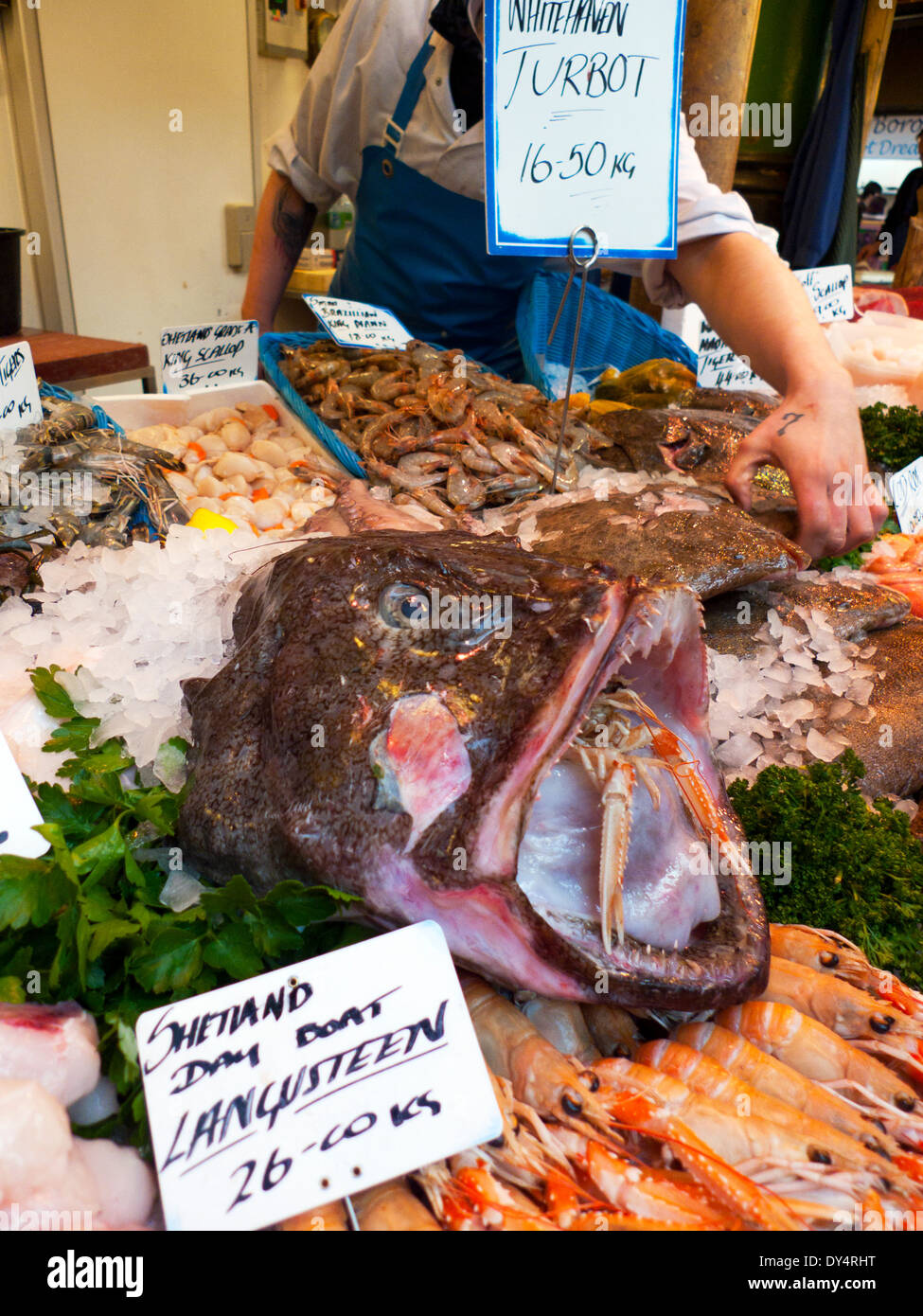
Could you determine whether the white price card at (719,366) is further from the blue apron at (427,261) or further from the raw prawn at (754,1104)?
the raw prawn at (754,1104)

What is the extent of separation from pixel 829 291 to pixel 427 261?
2.02 metres

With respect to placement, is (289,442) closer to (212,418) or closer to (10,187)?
(212,418)

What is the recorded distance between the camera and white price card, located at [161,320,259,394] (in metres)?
3.30

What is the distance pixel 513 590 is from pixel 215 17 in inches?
342

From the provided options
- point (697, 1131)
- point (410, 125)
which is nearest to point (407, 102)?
point (410, 125)

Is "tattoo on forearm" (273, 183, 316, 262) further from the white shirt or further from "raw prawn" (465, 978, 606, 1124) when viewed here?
"raw prawn" (465, 978, 606, 1124)

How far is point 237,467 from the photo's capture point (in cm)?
279

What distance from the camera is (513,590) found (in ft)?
3.62

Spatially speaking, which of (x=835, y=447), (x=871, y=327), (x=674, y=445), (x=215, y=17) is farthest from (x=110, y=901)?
(x=215, y=17)

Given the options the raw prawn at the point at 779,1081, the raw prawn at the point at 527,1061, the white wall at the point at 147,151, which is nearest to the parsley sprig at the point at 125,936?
the raw prawn at the point at 527,1061

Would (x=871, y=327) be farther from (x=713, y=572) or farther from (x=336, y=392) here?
(x=713, y=572)

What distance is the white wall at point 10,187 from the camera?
20.6 ft

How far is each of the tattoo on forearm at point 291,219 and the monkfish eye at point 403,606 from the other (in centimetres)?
389

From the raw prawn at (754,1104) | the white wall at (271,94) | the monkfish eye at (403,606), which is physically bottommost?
the raw prawn at (754,1104)
